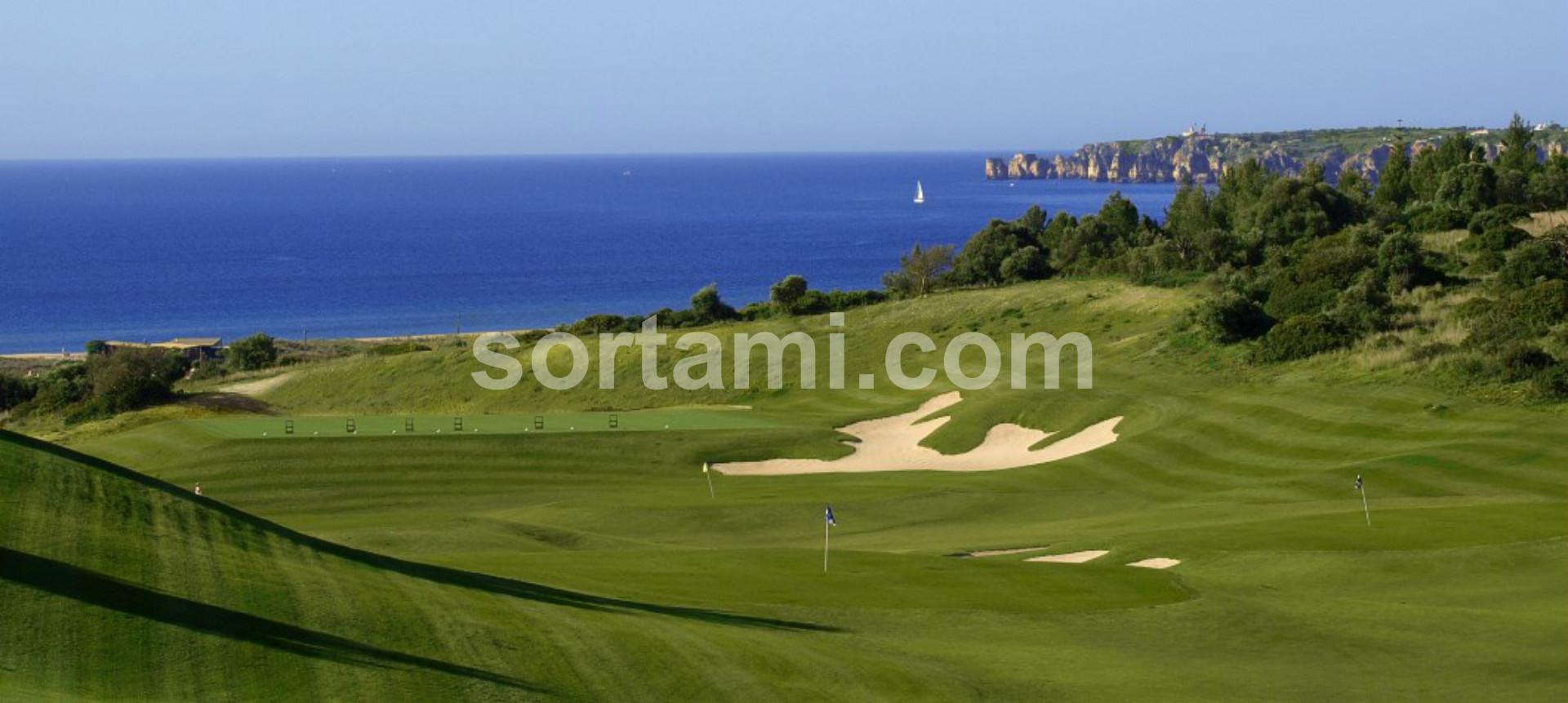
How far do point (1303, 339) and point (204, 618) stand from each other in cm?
4462

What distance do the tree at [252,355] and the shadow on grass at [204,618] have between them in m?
71.3

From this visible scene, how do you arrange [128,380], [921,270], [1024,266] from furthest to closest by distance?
[921,270] → [1024,266] → [128,380]

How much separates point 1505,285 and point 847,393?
85.2ft

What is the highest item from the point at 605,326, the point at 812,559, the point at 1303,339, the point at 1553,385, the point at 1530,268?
the point at 1530,268

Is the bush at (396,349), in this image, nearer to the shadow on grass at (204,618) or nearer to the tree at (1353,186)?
the tree at (1353,186)

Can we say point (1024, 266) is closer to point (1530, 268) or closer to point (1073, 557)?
point (1530, 268)

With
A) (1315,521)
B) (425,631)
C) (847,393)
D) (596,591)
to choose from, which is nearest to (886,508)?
(1315,521)

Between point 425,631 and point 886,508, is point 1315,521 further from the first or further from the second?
point 425,631

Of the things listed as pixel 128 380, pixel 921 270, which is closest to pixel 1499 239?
pixel 921 270

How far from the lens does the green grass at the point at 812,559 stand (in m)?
18.9

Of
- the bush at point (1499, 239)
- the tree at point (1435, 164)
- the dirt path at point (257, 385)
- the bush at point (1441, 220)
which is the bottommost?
the dirt path at point (257, 385)

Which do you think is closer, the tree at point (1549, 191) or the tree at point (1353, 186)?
the tree at point (1549, 191)

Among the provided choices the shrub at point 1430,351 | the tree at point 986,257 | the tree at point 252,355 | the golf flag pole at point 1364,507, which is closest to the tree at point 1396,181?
the tree at point 986,257

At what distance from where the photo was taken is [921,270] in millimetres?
97250
